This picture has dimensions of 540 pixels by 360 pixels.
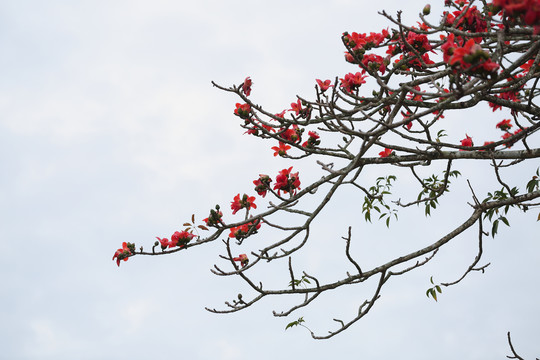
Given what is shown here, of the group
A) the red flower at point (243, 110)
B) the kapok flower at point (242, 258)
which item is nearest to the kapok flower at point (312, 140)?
the red flower at point (243, 110)

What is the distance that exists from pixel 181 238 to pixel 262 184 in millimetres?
670

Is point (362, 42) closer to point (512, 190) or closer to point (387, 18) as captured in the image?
point (387, 18)

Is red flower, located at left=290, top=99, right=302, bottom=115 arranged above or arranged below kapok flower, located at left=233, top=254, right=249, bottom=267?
above

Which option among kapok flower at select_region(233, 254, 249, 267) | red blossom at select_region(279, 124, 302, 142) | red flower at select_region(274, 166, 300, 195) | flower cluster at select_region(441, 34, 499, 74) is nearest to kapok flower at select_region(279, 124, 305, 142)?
red blossom at select_region(279, 124, 302, 142)

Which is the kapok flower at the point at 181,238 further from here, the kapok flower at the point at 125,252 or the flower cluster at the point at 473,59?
the flower cluster at the point at 473,59

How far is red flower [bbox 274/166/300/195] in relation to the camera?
3.44m

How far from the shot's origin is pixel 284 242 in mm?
3090

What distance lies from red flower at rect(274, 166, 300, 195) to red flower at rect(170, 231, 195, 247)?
2.26 ft

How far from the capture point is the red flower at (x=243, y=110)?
3.38 meters

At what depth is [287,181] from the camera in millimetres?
3451

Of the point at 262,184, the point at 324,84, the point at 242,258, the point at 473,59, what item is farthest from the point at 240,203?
the point at 473,59

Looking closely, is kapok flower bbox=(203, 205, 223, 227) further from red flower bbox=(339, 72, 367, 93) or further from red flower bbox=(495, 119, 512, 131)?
red flower bbox=(495, 119, 512, 131)

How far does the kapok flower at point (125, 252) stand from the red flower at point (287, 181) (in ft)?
3.60

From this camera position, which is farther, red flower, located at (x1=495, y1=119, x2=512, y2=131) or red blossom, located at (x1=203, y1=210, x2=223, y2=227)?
red flower, located at (x1=495, y1=119, x2=512, y2=131)
